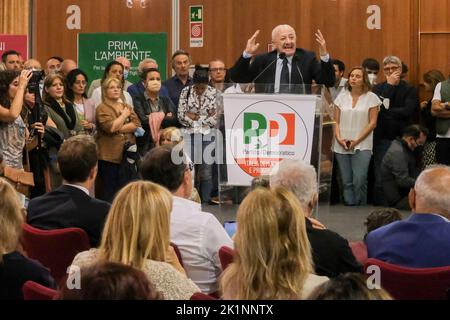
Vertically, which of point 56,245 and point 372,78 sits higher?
point 372,78

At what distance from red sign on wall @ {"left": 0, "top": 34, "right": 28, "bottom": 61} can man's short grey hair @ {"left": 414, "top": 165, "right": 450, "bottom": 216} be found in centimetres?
634

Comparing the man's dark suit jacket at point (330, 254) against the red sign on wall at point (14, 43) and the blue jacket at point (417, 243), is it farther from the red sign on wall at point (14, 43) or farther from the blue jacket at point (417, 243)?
the red sign on wall at point (14, 43)

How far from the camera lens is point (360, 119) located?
8.84 metres

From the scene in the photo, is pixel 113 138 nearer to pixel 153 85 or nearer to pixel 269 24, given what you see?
pixel 153 85

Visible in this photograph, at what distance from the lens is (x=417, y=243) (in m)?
3.32

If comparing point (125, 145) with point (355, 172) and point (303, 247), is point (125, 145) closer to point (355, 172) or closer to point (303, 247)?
point (355, 172)

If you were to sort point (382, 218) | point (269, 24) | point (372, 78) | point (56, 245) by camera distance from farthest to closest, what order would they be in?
point (269, 24) → point (372, 78) → point (382, 218) → point (56, 245)

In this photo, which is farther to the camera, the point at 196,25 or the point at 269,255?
the point at 196,25

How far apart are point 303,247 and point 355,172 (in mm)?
6358

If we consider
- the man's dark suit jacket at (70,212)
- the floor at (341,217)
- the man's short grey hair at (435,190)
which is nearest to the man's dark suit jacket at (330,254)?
the man's short grey hair at (435,190)

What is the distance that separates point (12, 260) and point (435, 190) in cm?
178

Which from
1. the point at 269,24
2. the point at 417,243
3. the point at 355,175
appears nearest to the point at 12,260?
the point at 417,243
